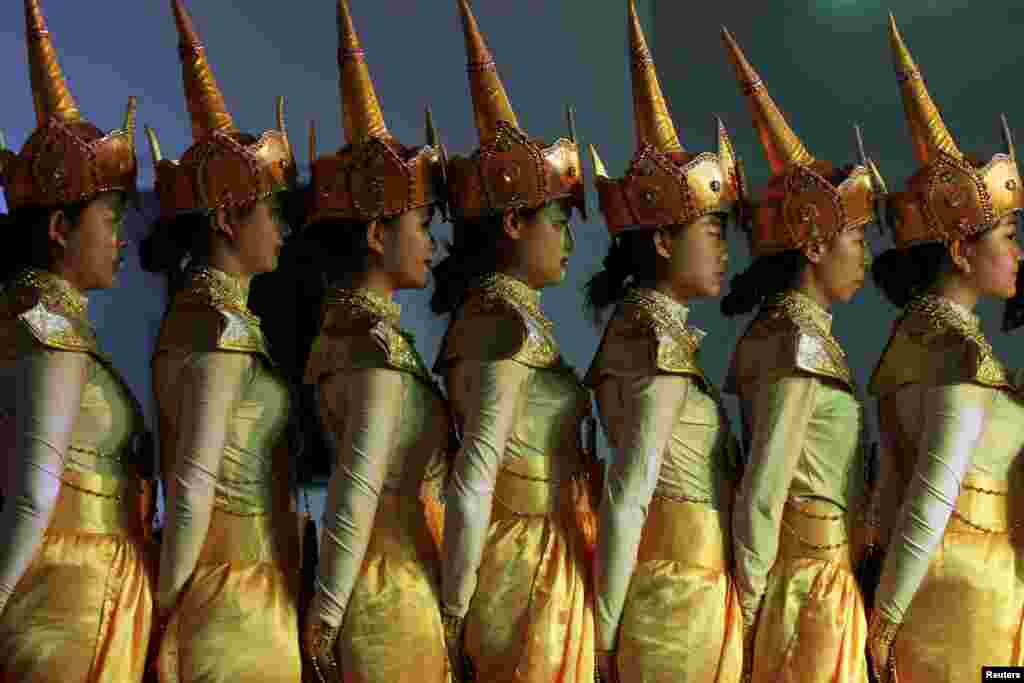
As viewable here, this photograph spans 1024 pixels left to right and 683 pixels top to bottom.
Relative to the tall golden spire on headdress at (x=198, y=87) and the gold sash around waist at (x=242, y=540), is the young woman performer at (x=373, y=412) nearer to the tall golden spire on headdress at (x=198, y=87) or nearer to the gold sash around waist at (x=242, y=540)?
the gold sash around waist at (x=242, y=540)

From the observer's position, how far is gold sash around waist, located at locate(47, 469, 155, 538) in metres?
3.63

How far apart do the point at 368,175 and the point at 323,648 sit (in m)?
0.95

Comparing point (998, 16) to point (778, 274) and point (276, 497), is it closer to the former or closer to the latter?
point (778, 274)

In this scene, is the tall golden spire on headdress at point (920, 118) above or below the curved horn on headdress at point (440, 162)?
above

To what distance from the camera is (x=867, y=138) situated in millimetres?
5500

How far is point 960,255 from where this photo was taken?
398 cm

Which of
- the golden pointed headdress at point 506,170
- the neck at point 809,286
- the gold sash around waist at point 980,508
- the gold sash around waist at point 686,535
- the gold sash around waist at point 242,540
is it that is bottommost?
the gold sash around waist at point 242,540

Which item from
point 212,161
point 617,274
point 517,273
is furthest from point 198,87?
point 617,274

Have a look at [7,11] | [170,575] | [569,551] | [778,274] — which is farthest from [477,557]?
[7,11]

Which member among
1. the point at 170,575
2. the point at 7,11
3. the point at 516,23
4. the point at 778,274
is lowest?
the point at 170,575

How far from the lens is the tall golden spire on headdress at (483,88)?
13.0 feet

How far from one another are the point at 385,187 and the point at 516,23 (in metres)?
1.67

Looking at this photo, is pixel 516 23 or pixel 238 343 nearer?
pixel 238 343

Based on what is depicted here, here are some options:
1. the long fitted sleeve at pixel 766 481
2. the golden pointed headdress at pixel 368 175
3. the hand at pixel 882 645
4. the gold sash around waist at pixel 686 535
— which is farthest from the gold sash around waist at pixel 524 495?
the hand at pixel 882 645
